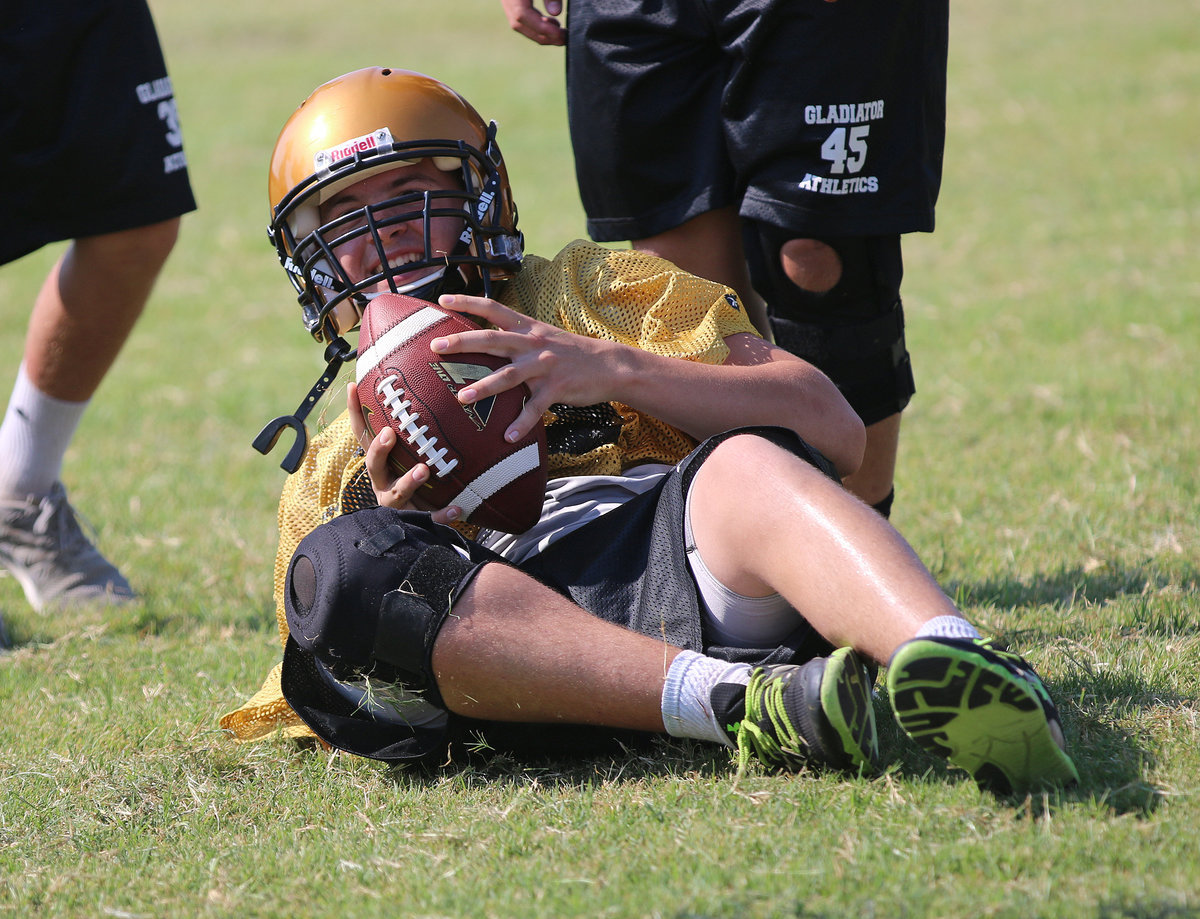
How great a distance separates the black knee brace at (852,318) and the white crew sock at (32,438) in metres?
1.97

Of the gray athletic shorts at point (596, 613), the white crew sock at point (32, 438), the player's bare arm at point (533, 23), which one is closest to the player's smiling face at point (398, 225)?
the gray athletic shorts at point (596, 613)

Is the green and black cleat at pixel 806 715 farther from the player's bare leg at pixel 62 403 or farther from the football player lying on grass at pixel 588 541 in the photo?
the player's bare leg at pixel 62 403

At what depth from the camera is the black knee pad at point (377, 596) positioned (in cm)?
216

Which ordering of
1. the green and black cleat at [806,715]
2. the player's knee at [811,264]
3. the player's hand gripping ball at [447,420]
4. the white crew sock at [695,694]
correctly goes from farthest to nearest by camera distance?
1. the player's knee at [811,264]
2. the player's hand gripping ball at [447,420]
3. the white crew sock at [695,694]
4. the green and black cleat at [806,715]

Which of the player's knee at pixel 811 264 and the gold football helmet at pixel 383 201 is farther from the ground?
the gold football helmet at pixel 383 201

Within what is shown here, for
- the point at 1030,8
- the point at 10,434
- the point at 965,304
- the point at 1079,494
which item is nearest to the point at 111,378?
the point at 10,434

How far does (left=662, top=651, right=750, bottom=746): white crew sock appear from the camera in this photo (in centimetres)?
209

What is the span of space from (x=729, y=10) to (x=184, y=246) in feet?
21.8

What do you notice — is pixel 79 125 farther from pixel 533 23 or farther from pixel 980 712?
pixel 980 712

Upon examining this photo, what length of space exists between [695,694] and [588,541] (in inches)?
16.9

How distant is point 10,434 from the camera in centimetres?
369

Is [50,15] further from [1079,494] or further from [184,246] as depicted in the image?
[184,246]

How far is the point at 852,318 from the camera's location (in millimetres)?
3066

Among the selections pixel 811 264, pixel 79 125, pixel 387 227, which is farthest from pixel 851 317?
pixel 79 125
